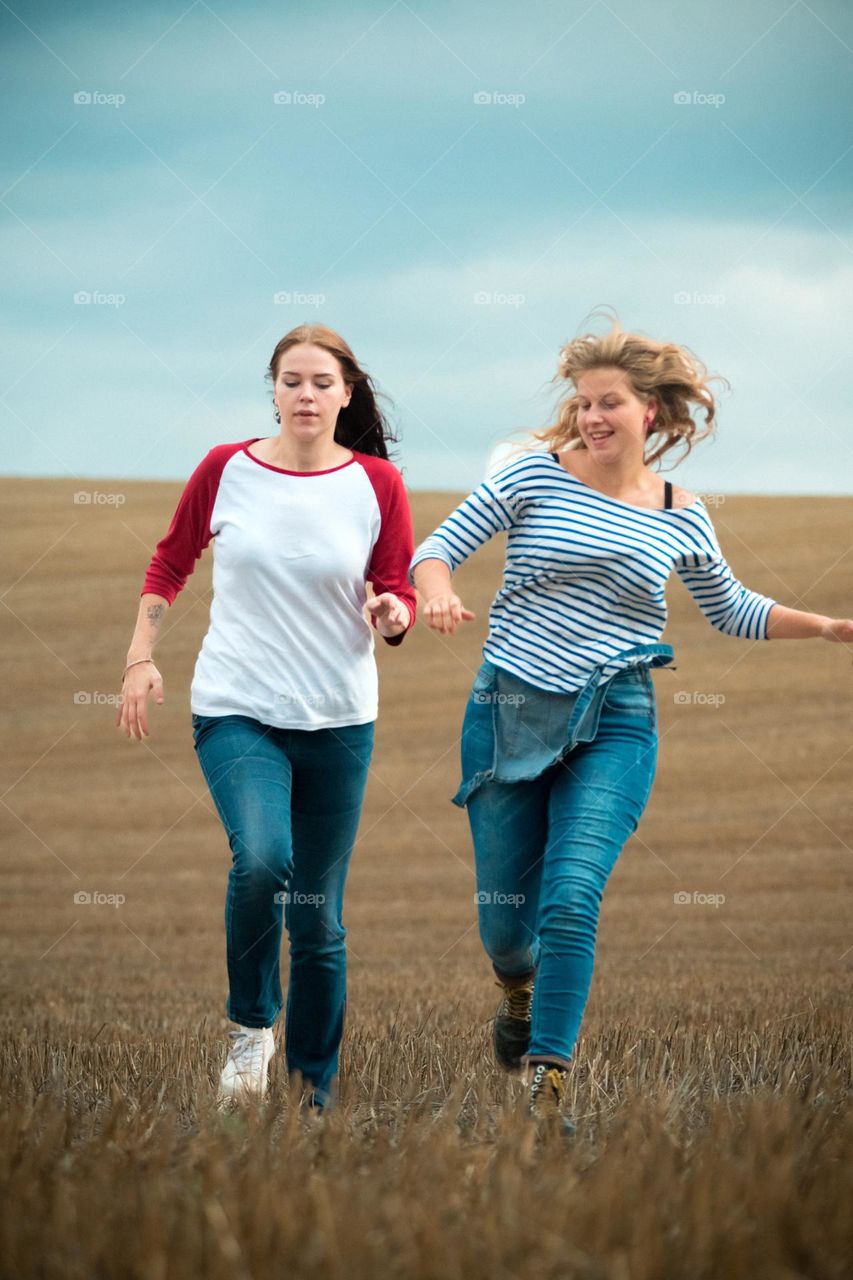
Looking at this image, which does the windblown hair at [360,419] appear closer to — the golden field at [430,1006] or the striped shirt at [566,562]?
the striped shirt at [566,562]

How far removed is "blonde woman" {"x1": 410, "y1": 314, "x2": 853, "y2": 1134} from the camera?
4.65 metres

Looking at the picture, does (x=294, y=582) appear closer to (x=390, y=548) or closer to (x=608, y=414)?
(x=390, y=548)

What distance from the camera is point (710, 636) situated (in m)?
31.1

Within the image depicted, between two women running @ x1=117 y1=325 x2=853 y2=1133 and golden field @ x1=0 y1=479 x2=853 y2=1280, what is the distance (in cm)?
52

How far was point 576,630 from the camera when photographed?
4773mm

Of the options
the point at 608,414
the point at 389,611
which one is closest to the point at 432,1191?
the point at 389,611

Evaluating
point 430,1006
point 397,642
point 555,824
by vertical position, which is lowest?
point 430,1006

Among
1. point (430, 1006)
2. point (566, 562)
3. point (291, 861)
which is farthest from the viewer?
point (430, 1006)

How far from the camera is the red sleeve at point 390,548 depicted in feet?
16.6

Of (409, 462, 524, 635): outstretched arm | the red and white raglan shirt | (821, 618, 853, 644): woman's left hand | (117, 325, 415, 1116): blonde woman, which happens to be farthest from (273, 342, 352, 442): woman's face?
(821, 618, 853, 644): woman's left hand

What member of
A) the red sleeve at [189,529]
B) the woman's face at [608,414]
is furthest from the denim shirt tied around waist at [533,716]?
the red sleeve at [189,529]

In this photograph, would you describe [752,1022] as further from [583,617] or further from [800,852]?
[800,852]

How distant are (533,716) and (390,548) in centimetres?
72

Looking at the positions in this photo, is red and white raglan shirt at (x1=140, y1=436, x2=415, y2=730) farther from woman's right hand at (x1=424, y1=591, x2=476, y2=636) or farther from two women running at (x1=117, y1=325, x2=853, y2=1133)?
woman's right hand at (x1=424, y1=591, x2=476, y2=636)
